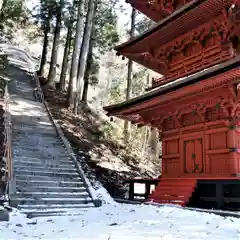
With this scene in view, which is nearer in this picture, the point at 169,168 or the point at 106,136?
the point at 169,168

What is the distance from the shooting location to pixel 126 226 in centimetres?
723

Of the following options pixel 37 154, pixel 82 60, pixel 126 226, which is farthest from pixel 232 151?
pixel 82 60

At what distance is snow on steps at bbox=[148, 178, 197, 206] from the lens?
10.5m

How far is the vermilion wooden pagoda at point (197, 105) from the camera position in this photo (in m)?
9.86

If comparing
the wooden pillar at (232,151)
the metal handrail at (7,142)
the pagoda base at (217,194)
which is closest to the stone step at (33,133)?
the metal handrail at (7,142)

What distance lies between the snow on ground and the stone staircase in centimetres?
89

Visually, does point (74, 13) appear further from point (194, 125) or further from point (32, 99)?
point (194, 125)

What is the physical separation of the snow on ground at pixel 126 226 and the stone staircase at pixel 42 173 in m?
0.89

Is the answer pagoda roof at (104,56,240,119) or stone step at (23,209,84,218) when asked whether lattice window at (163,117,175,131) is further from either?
stone step at (23,209,84,218)

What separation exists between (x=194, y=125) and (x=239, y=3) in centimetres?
424

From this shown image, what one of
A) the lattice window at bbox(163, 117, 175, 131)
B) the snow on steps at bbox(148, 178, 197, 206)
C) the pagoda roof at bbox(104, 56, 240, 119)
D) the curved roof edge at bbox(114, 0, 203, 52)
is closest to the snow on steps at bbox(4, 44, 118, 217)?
the snow on steps at bbox(148, 178, 197, 206)

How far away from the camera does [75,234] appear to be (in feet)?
20.8

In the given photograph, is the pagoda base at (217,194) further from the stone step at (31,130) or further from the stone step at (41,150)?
the stone step at (31,130)

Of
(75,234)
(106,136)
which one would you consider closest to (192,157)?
(75,234)
